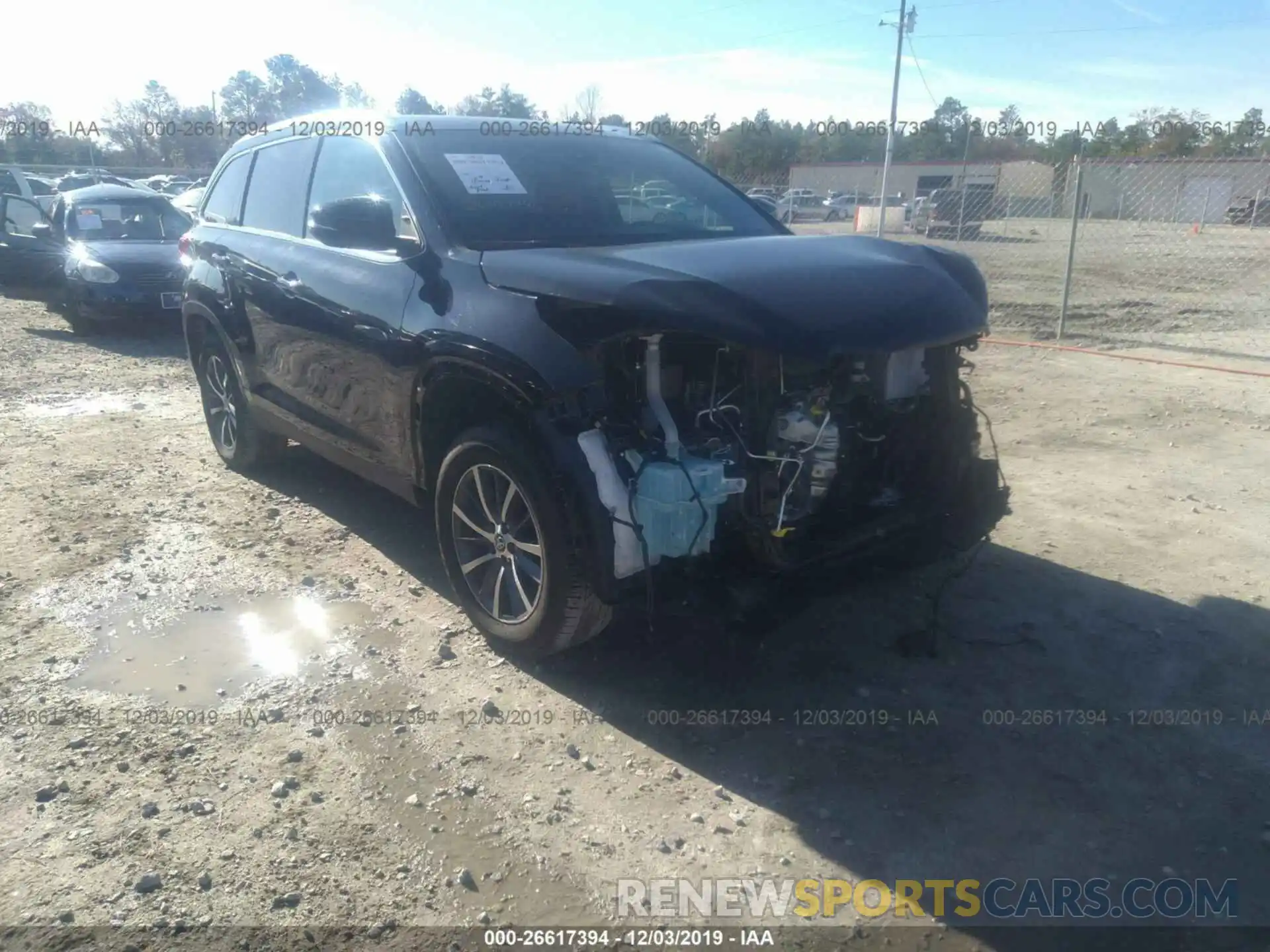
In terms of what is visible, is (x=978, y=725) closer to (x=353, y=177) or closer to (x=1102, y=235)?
(x=353, y=177)

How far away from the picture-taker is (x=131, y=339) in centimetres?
1093

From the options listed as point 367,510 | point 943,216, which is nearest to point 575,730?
point 367,510

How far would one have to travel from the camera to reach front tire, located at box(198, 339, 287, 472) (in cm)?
570

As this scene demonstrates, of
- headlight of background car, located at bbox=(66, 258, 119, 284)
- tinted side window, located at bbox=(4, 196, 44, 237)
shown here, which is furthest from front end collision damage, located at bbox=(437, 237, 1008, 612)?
tinted side window, located at bbox=(4, 196, 44, 237)

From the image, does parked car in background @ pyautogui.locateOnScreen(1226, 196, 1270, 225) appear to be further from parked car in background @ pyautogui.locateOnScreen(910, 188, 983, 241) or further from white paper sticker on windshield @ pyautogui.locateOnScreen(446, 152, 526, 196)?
white paper sticker on windshield @ pyautogui.locateOnScreen(446, 152, 526, 196)

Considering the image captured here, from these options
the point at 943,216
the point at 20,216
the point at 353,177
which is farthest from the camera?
the point at 943,216

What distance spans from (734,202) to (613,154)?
2.13 feet

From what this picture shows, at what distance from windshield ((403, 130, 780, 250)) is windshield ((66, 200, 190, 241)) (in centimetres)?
894

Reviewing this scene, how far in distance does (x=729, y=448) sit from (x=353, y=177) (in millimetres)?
2313

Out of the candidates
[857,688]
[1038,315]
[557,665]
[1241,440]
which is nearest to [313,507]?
[557,665]

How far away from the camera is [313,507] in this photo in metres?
5.50

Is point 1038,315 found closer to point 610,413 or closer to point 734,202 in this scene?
point 734,202

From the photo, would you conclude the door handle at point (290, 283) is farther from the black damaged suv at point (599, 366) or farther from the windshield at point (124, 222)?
the windshield at point (124, 222)

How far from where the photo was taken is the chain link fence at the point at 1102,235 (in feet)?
37.2
